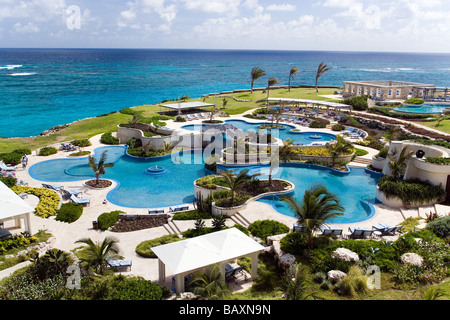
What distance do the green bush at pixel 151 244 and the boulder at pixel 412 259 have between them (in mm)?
8860

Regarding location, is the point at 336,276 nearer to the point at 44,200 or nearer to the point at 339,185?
the point at 339,185

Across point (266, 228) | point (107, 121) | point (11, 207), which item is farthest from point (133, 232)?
point (107, 121)

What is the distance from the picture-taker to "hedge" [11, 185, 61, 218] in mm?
18734

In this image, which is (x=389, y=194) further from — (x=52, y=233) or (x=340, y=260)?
(x=52, y=233)

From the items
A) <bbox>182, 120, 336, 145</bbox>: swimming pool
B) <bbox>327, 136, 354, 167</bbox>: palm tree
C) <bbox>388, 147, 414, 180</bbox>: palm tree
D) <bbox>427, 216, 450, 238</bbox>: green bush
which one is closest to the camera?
<bbox>427, 216, 450, 238</bbox>: green bush

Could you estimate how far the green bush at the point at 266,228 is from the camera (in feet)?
54.0

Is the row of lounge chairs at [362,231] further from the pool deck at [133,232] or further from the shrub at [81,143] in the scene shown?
the shrub at [81,143]

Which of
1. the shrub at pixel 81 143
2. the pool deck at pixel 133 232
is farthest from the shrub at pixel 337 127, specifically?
the shrub at pixel 81 143

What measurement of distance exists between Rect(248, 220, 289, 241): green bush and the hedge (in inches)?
411

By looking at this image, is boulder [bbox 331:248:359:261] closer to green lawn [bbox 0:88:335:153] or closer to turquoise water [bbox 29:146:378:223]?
turquoise water [bbox 29:146:378:223]

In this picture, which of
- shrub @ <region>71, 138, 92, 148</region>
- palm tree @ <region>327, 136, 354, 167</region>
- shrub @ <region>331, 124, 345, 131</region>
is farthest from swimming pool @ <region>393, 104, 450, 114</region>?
shrub @ <region>71, 138, 92, 148</region>

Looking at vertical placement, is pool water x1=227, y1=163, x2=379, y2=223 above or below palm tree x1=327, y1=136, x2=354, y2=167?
below

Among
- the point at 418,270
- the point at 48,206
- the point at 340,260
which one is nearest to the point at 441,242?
the point at 418,270
